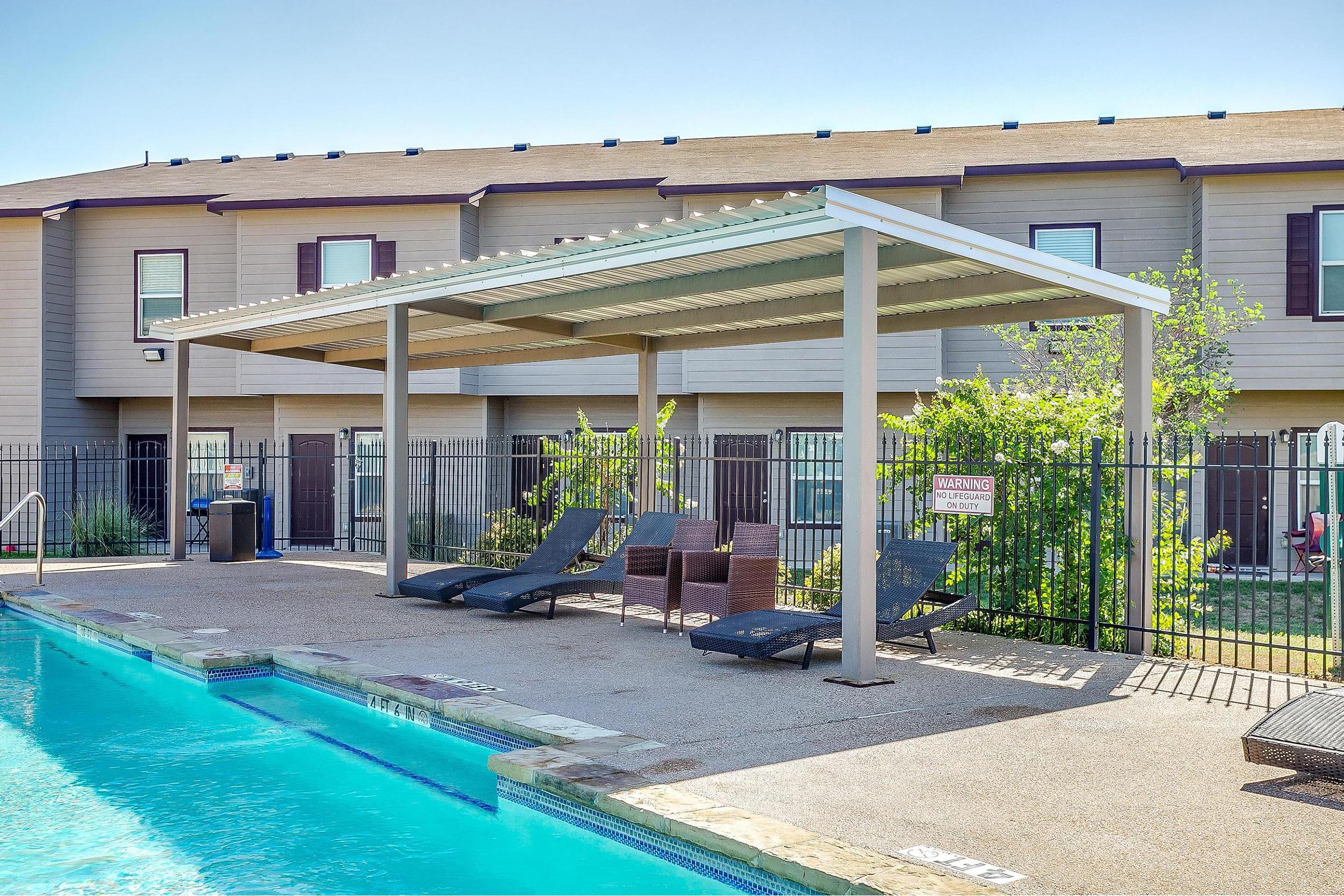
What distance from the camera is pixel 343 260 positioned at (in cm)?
2067

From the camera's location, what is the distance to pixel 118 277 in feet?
71.1

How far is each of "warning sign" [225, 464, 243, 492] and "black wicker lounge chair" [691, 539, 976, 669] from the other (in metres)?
10.6

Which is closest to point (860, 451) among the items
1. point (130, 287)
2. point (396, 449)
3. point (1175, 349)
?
point (396, 449)

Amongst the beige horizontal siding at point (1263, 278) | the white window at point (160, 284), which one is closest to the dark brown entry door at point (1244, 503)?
the beige horizontal siding at point (1263, 278)

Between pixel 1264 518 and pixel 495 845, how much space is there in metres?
17.1

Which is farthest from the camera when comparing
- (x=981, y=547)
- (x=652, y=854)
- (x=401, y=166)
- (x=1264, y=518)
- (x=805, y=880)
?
(x=401, y=166)

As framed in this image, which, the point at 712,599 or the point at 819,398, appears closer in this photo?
the point at 712,599

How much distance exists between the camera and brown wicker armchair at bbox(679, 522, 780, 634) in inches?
381

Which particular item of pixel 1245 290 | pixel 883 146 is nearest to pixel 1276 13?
pixel 1245 290

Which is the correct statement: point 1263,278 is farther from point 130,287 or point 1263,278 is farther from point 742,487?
point 130,287

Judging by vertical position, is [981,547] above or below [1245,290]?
below

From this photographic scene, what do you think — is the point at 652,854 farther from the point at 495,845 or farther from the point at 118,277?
the point at 118,277

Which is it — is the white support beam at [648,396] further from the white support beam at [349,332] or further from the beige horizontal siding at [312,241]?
the beige horizontal siding at [312,241]

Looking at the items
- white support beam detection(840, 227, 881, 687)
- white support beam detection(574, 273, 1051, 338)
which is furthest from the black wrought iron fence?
white support beam detection(840, 227, 881, 687)
